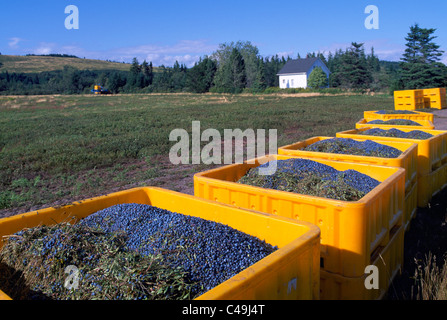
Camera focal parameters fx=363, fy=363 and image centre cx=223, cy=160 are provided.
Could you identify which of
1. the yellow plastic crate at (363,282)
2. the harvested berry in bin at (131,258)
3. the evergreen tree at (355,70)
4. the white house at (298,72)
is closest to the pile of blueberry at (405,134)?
the yellow plastic crate at (363,282)

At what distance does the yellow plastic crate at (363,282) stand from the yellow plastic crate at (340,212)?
69mm

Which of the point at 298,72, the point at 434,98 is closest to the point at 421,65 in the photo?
the point at 434,98

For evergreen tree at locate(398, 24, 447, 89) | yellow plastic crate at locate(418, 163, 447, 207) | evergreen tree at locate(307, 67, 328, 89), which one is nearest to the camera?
yellow plastic crate at locate(418, 163, 447, 207)

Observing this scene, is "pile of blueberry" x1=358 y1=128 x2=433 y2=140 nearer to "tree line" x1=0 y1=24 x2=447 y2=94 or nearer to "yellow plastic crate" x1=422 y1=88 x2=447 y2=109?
"yellow plastic crate" x1=422 y1=88 x2=447 y2=109

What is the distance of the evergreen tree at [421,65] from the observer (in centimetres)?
4281

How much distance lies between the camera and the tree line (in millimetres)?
45469

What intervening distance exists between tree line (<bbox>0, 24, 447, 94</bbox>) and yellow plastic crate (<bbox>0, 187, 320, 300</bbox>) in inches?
1836

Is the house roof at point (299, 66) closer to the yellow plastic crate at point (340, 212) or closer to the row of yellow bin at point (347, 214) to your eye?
the row of yellow bin at point (347, 214)

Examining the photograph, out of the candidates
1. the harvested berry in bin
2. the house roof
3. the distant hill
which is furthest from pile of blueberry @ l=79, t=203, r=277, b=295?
the distant hill

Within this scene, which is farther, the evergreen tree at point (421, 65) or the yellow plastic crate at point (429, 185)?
the evergreen tree at point (421, 65)

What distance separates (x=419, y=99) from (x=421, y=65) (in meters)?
21.8

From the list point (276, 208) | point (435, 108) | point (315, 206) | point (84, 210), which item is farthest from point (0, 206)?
point (435, 108)

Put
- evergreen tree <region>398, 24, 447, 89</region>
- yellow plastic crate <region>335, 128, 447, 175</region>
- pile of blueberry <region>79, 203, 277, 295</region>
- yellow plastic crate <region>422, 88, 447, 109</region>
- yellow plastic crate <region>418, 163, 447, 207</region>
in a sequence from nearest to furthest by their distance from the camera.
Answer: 1. pile of blueberry <region>79, 203, 277, 295</region>
2. yellow plastic crate <region>335, 128, 447, 175</region>
3. yellow plastic crate <region>418, 163, 447, 207</region>
4. yellow plastic crate <region>422, 88, 447, 109</region>
5. evergreen tree <region>398, 24, 447, 89</region>

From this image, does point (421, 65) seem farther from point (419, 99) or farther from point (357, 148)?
point (357, 148)
